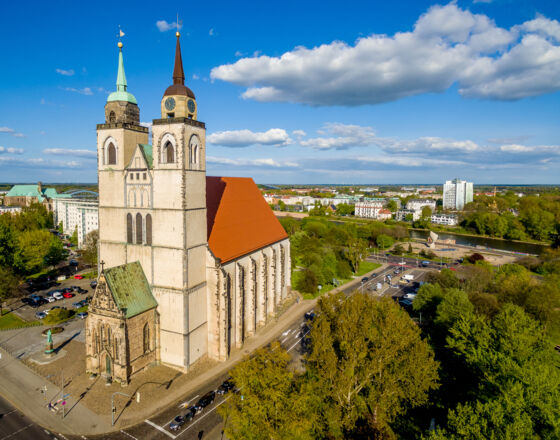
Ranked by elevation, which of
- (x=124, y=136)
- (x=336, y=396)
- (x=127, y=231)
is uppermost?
(x=124, y=136)

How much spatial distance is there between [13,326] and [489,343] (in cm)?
5208

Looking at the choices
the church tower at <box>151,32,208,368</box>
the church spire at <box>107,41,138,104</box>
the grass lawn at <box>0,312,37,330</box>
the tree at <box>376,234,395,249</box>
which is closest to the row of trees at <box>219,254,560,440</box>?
the church tower at <box>151,32,208,368</box>

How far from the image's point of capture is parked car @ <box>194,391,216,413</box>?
2659cm

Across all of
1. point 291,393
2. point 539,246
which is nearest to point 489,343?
point 291,393

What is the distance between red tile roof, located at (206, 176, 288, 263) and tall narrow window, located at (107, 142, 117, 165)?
1019 cm

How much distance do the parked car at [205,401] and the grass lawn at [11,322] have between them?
1139 inches

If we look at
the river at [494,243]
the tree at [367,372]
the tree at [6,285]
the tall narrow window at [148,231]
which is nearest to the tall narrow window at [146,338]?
the tall narrow window at [148,231]

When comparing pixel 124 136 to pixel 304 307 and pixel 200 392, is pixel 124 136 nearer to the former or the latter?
pixel 200 392

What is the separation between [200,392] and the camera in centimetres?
2884

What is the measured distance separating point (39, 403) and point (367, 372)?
87.2ft

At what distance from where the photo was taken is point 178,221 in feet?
102

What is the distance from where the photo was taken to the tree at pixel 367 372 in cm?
2298

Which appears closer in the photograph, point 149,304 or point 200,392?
point 200,392

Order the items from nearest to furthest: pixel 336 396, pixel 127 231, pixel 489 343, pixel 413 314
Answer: pixel 336 396 → pixel 489 343 → pixel 127 231 → pixel 413 314
